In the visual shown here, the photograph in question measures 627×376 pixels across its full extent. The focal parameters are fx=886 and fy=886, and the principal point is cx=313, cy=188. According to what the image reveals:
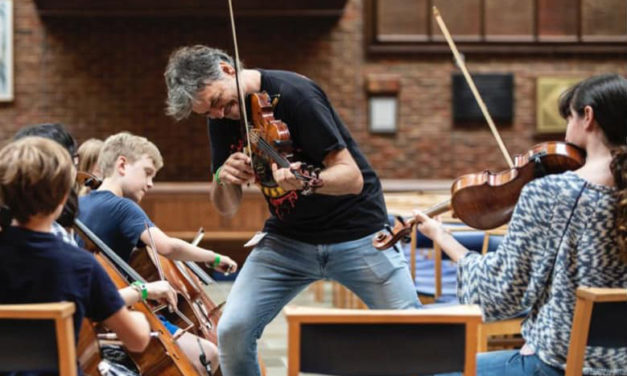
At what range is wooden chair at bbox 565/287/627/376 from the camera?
6.73ft

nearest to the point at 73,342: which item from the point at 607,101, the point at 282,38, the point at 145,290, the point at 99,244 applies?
the point at 145,290

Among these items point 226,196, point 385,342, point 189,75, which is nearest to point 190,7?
Answer: point 226,196

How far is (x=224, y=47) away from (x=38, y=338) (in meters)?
7.09

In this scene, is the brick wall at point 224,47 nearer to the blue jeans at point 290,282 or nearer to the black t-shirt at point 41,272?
the blue jeans at point 290,282

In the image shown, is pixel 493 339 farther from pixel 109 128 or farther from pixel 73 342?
pixel 109 128

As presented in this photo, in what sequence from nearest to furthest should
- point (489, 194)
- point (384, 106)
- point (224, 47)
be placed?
point (489, 194)
point (224, 47)
point (384, 106)

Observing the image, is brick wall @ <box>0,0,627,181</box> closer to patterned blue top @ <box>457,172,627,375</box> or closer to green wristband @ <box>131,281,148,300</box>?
green wristband @ <box>131,281,148,300</box>

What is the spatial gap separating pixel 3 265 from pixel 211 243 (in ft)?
19.9

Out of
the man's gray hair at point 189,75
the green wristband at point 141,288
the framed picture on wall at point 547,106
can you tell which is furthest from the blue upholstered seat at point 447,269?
the framed picture on wall at point 547,106

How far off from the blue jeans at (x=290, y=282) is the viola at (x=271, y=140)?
12.6 inches

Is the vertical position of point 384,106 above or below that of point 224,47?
below

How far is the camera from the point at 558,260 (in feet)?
6.98

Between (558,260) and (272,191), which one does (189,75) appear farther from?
(558,260)

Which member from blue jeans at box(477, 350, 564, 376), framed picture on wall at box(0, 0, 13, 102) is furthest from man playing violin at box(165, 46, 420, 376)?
framed picture on wall at box(0, 0, 13, 102)
